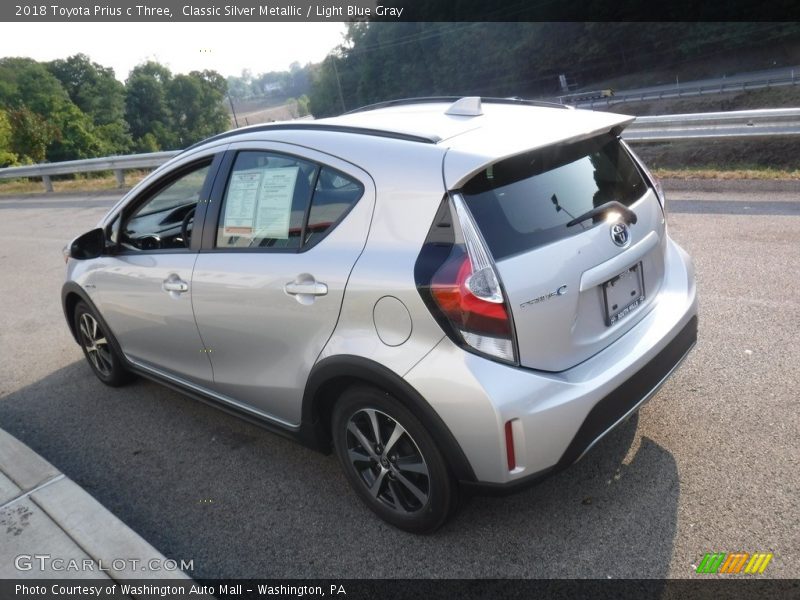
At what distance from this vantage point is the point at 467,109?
3.19 m

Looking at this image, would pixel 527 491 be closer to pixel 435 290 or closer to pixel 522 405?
pixel 522 405

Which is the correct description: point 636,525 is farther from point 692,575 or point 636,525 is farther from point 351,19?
point 351,19

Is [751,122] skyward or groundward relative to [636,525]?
skyward

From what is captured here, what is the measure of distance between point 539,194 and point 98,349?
3.68 m

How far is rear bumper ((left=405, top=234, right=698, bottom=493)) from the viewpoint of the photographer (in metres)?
2.47

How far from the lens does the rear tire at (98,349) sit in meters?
4.79

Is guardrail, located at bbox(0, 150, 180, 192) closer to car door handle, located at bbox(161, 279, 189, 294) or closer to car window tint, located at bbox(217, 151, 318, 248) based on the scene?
car door handle, located at bbox(161, 279, 189, 294)

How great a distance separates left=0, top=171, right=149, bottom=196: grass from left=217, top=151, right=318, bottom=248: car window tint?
1549 cm

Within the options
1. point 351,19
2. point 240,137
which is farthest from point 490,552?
point 351,19

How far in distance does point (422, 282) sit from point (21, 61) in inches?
3859

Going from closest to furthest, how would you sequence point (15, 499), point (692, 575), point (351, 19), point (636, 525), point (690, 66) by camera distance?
point (692, 575)
point (636, 525)
point (15, 499)
point (690, 66)
point (351, 19)

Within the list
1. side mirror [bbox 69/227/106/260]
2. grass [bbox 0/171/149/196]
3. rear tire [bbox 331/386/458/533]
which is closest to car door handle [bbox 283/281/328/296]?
rear tire [bbox 331/386/458/533]

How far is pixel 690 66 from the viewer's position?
58594 millimetres

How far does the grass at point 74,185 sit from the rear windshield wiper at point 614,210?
16.9m
